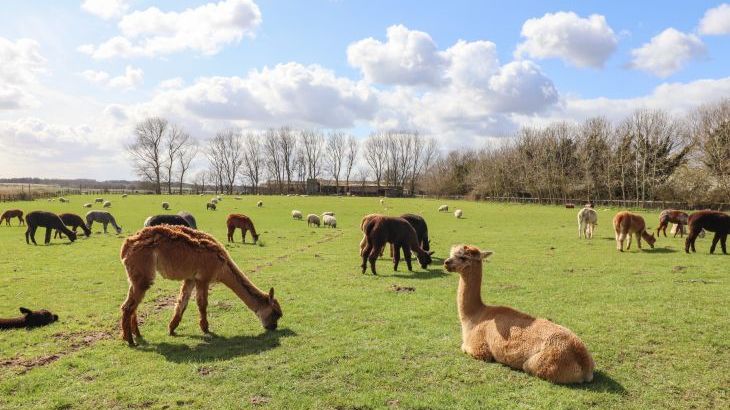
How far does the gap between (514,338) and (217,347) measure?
16.3ft

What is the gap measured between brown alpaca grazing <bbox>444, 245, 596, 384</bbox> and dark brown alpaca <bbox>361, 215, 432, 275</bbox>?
7.24 metres

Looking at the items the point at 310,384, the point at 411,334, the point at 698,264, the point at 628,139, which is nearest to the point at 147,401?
the point at 310,384

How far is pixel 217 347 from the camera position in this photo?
8.05 meters

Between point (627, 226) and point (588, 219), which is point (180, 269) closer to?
point (627, 226)

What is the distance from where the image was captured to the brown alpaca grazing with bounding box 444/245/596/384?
6312 millimetres

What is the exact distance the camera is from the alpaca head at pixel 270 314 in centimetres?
902

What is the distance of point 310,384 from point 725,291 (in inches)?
441

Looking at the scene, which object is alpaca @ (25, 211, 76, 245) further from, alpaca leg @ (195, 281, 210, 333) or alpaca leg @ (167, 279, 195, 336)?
alpaca leg @ (195, 281, 210, 333)

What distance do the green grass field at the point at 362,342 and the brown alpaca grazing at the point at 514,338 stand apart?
202mm

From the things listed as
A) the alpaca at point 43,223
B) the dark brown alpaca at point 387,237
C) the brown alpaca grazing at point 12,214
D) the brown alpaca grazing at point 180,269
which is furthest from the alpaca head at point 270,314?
the brown alpaca grazing at point 12,214

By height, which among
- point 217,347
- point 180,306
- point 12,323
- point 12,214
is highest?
point 12,214

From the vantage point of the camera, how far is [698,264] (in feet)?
53.2

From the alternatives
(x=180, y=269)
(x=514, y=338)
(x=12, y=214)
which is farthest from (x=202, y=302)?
(x=12, y=214)

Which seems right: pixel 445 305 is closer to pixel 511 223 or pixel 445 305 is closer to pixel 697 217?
pixel 697 217
